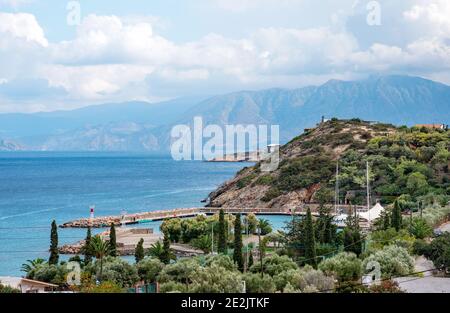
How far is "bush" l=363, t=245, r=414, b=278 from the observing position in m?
22.6

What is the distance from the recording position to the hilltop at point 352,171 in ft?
193

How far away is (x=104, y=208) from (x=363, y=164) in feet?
90.7

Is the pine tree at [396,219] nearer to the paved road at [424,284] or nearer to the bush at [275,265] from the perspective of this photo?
the bush at [275,265]

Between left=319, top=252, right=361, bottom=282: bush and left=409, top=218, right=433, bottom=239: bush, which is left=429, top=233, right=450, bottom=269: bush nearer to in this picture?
left=319, top=252, right=361, bottom=282: bush

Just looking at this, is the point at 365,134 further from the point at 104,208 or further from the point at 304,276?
the point at 304,276

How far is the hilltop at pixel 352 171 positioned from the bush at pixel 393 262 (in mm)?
29883

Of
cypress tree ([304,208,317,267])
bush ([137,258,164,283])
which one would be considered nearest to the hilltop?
cypress tree ([304,208,317,267])

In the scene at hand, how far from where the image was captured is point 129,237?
1825 inches

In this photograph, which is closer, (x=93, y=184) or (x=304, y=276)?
(x=304, y=276)

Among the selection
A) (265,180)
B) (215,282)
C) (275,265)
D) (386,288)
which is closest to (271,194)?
(265,180)

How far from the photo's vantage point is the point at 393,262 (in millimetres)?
22844

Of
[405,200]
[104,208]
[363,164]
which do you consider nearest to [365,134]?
[363,164]

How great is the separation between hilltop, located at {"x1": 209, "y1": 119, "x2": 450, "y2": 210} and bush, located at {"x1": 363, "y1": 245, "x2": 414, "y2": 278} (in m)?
29.9
